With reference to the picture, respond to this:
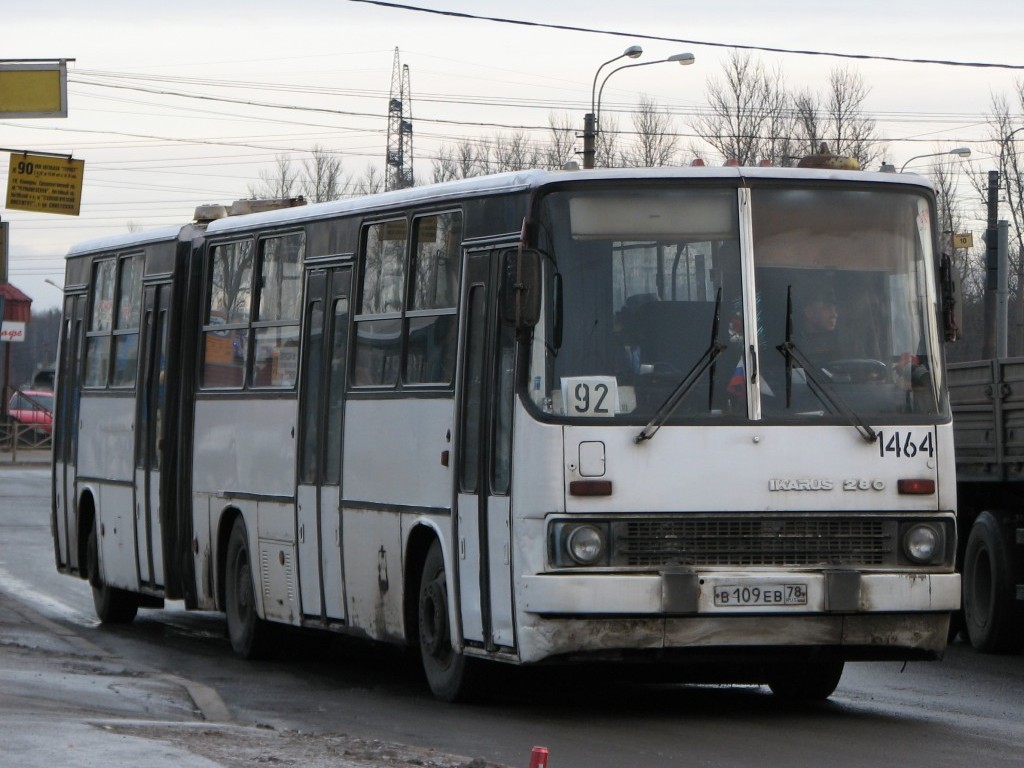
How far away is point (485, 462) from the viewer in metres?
10.8

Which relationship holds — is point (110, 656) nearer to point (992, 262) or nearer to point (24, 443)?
point (992, 262)

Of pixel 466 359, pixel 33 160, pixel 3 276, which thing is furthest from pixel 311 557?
pixel 33 160

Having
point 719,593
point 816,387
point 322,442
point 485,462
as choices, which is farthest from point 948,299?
point 322,442

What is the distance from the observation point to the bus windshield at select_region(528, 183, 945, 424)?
1033 cm

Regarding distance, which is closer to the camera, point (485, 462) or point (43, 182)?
point (485, 462)

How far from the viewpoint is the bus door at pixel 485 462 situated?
34.5ft

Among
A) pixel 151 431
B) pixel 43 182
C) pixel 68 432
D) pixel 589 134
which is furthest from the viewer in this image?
pixel 589 134

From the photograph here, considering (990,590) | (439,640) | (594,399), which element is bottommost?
(439,640)

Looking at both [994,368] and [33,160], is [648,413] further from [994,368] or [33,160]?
[33,160]

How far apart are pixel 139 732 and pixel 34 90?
834 cm

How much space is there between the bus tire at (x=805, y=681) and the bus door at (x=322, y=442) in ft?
8.89

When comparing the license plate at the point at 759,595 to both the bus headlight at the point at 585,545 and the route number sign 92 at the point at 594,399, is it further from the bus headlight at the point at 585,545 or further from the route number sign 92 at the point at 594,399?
the route number sign 92 at the point at 594,399

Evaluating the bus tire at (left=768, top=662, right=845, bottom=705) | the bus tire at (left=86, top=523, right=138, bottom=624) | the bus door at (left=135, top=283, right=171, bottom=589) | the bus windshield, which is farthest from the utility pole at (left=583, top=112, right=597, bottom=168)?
the bus windshield

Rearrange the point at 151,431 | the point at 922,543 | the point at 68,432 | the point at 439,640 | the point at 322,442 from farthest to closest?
the point at 68,432
the point at 151,431
the point at 322,442
the point at 439,640
the point at 922,543
